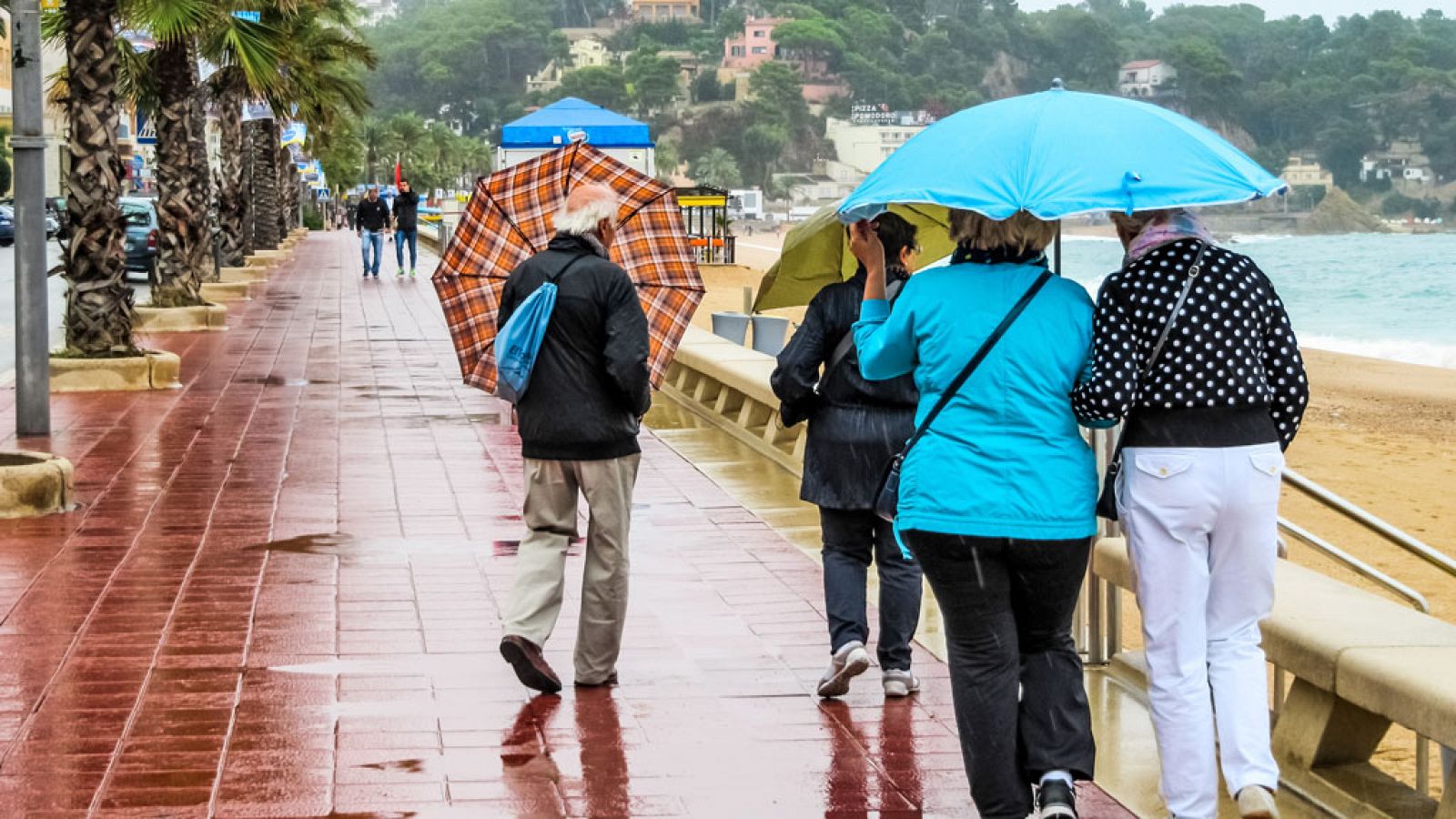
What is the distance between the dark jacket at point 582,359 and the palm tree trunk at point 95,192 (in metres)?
10.2

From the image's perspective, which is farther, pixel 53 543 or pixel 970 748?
pixel 53 543

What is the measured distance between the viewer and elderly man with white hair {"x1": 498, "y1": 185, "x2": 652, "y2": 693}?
6.02 m

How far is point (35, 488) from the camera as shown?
9.44 m

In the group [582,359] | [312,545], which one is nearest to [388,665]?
[582,359]

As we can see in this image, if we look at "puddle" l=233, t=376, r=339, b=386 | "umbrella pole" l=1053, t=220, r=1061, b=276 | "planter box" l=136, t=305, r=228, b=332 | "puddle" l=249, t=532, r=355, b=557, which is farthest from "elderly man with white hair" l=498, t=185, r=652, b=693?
"planter box" l=136, t=305, r=228, b=332

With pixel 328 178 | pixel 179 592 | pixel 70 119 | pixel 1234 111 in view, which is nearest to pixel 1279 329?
pixel 179 592

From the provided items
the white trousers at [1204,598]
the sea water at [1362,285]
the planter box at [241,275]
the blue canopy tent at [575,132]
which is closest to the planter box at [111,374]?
the blue canopy tent at [575,132]

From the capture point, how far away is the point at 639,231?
7504mm

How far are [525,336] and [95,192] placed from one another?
10.5 metres

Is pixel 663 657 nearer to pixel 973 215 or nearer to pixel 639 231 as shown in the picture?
pixel 639 231

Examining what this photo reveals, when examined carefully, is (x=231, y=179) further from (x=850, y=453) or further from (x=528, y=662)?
(x=850, y=453)

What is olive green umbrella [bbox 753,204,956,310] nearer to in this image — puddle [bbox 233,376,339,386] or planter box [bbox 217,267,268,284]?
puddle [bbox 233,376,339,386]

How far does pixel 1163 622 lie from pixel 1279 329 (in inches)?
27.9

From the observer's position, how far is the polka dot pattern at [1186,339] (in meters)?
4.32
